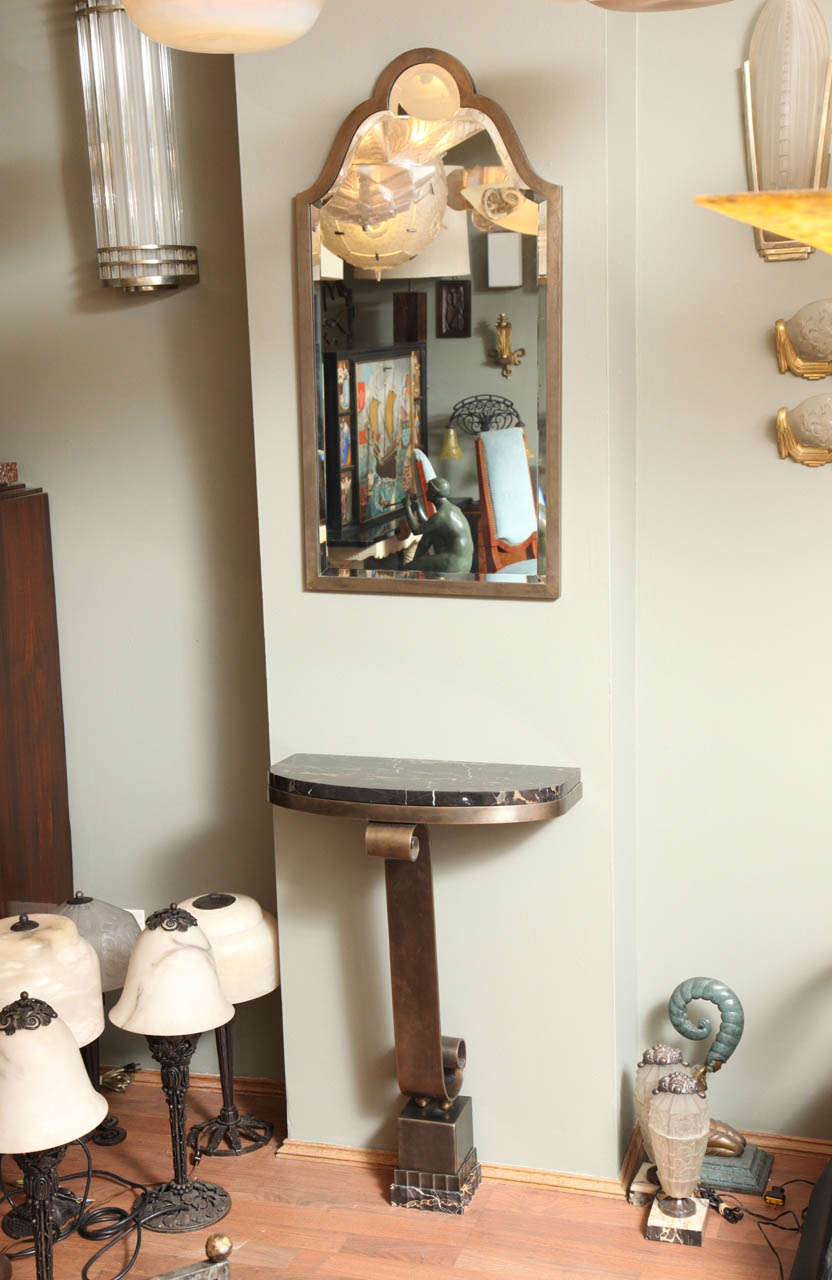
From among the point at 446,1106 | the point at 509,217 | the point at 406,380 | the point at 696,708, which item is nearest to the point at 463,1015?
the point at 446,1106

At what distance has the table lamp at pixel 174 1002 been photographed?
279cm

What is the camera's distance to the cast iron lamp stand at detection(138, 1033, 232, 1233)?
2.91 metres

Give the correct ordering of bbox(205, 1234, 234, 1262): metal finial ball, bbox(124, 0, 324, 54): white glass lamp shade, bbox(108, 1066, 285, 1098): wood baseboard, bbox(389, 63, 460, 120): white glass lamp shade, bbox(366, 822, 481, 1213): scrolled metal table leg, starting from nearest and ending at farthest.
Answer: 1. bbox(124, 0, 324, 54): white glass lamp shade
2. bbox(205, 1234, 234, 1262): metal finial ball
3. bbox(389, 63, 460, 120): white glass lamp shade
4. bbox(366, 822, 481, 1213): scrolled metal table leg
5. bbox(108, 1066, 285, 1098): wood baseboard

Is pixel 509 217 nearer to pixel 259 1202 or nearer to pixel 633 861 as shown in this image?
pixel 633 861

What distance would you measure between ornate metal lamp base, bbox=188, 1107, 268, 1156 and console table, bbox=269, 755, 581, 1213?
453 millimetres

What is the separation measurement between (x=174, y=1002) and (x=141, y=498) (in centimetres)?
136

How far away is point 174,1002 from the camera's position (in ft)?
9.16

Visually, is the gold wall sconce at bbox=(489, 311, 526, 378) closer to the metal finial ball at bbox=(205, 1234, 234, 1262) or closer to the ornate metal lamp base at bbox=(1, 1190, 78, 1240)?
the metal finial ball at bbox=(205, 1234, 234, 1262)

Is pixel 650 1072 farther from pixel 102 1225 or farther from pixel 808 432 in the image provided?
pixel 808 432

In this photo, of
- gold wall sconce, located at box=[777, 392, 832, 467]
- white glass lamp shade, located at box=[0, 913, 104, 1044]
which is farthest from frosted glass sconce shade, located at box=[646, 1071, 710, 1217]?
gold wall sconce, located at box=[777, 392, 832, 467]

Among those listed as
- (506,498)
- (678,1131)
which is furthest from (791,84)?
(678,1131)

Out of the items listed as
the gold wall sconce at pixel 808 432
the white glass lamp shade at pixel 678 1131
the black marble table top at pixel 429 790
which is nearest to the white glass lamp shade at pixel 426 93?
the gold wall sconce at pixel 808 432

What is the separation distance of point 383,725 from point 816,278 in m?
1.38

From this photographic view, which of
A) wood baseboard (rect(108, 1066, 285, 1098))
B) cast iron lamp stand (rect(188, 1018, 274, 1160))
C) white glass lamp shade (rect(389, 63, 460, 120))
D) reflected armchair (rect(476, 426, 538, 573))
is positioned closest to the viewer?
white glass lamp shade (rect(389, 63, 460, 120))
